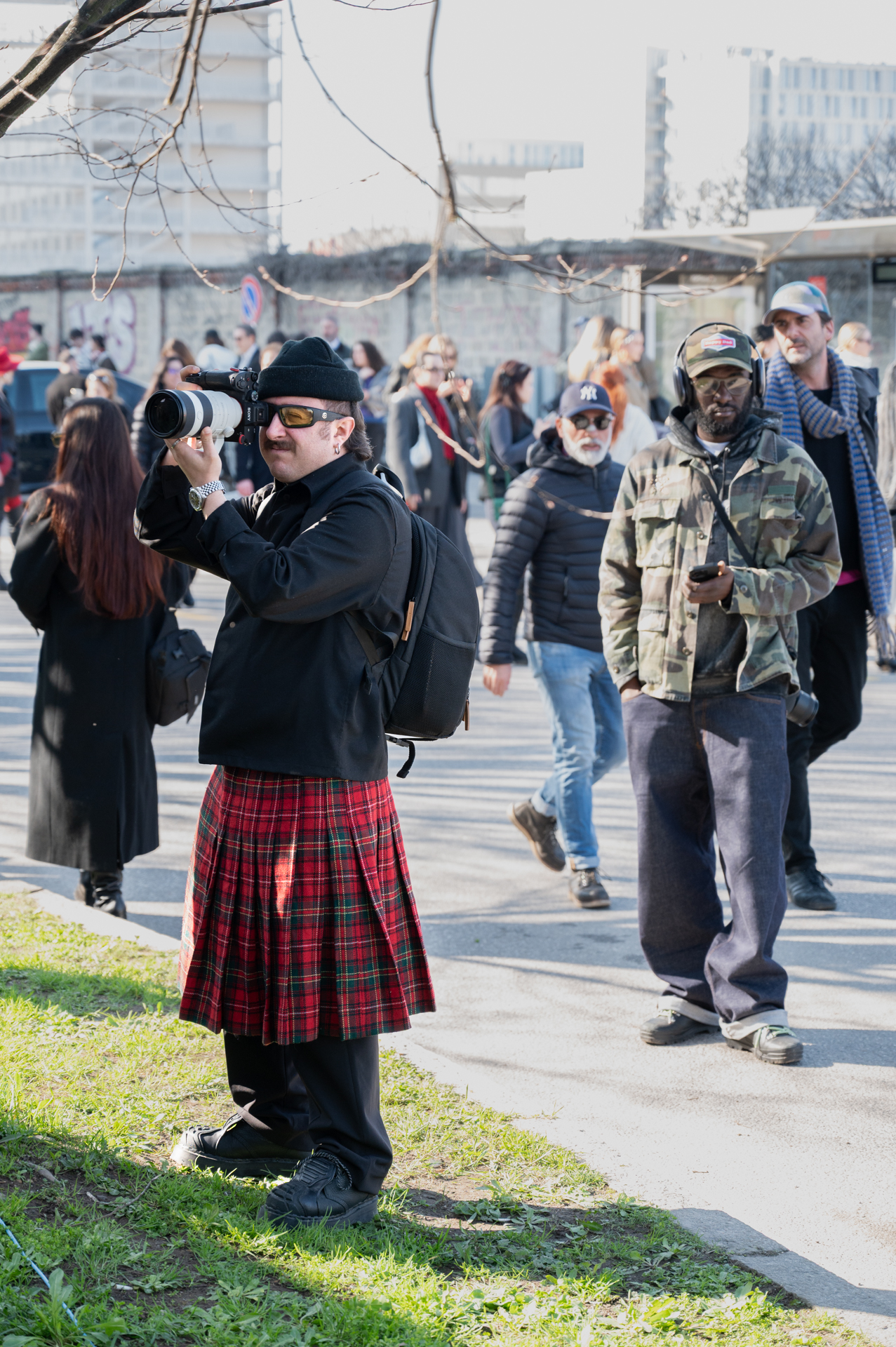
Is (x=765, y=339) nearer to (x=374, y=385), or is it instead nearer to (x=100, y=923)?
(x=100, y=923)

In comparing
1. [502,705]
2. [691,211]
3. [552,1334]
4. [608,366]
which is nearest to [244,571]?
[552,1334]

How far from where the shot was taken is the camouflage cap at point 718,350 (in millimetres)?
4723

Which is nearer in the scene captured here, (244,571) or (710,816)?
(244,571)

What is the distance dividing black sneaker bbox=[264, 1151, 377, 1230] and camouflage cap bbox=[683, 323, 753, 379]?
262 centimetres

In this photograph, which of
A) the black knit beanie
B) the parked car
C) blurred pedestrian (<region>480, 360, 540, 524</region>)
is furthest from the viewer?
the parked car

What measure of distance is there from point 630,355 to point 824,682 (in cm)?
478

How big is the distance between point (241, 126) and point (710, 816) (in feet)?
333

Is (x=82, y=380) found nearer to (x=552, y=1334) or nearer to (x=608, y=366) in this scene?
(x=608, y=366)

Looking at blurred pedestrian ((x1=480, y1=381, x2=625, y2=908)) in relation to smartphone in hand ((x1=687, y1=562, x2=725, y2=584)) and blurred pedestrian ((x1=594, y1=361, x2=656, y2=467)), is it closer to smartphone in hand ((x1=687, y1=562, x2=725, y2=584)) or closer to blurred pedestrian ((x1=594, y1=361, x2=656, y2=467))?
smartphone in hand ((x1=687, y1=562, x2=725, y2=584))

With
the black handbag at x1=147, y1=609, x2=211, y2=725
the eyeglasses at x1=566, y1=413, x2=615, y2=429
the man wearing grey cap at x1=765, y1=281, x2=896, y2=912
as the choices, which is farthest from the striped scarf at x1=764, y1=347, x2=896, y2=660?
the black handbag at x1=147, y1=609, x2=211, y2=725

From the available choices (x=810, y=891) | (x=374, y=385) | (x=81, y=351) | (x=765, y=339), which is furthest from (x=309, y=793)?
(x=81, y=351)

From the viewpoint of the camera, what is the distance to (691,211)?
38219mm

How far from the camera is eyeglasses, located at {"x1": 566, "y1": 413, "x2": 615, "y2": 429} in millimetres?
6293

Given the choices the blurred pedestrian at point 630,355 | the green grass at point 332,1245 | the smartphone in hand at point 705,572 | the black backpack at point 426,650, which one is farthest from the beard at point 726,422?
the blurred pedestrian at point 630,355
